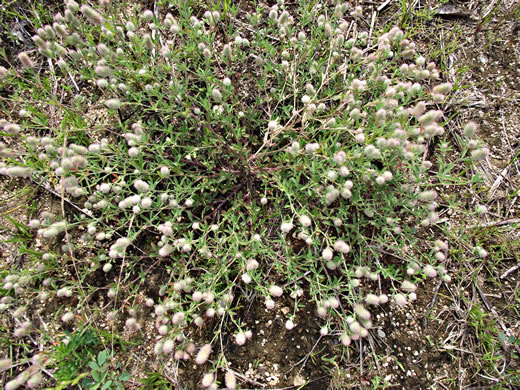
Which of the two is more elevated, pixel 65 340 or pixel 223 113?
pixel 223 113

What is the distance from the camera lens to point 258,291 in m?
2.90

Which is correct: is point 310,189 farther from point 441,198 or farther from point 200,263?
point 441,198

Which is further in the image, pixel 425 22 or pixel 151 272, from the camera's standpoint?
pixel 425 22

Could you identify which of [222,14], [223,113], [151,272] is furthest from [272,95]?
[151,272]

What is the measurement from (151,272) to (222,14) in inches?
108

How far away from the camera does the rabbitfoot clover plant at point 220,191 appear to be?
8.34ft

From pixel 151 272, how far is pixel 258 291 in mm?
1023

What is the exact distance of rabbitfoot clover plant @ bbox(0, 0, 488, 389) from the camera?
8.34 ft

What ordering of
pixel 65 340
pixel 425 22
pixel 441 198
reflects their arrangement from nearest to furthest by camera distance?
pixel 65 340, pixel 441 198, pixel 425 22

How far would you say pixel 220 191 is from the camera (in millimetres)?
3033

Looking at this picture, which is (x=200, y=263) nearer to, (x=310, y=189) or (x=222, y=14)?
(x=310, y=189)

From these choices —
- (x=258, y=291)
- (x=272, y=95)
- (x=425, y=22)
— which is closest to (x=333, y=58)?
(x=272, y=95)

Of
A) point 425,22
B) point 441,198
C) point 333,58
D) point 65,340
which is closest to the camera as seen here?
point 65,340

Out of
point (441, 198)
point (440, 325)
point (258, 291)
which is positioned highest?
point (441, 198)
